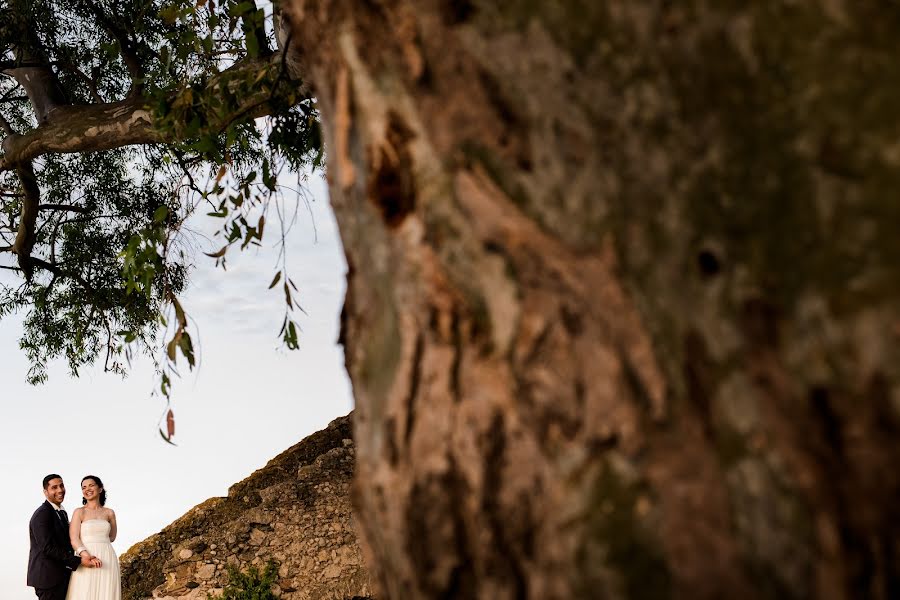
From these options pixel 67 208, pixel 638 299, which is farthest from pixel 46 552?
pixel 638 299

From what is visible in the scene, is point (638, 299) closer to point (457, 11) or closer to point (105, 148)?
point (457, 11)

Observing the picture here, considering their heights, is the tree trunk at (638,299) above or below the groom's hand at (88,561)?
below

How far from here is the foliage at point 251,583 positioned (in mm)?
8875

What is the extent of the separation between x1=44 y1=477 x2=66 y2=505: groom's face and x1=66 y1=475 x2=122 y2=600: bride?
251 millimetres

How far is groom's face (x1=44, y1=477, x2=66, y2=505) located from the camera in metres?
7.09

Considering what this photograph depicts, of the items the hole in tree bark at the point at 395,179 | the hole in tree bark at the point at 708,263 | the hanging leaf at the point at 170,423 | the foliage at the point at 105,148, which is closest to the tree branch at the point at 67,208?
the foliage at the point at 105,148

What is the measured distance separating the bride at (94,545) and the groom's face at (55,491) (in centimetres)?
25

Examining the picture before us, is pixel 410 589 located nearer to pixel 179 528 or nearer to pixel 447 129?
pixel 447 129

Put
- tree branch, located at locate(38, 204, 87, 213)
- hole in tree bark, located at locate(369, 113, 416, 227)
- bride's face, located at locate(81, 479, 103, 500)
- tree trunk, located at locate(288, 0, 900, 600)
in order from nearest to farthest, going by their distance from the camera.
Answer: tree trunk, located at locate(288, 0, 900, 600) → hole in tree bark, located at locate(369, 113, 416, 227) → bride's face, located at locate(81, 479, 103, 500) → tree branch, located at locate(38, 204, 87, 213)

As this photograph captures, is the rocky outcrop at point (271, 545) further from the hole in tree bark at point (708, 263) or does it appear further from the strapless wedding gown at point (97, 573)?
the hole in tree bark at point (708, 263)

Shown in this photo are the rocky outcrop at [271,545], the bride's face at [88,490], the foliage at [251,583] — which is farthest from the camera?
Answer: the rocky outcrop at [271,545]

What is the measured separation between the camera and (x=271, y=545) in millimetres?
9172

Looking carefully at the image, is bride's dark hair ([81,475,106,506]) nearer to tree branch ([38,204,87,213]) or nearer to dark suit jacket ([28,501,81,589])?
dark suit jacket ([28,501,81,589])

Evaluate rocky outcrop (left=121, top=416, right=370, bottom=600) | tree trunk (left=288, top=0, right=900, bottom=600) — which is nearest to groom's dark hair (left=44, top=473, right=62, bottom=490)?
rocky outcrop (left=121, top=416, right=370, bottom=600)
